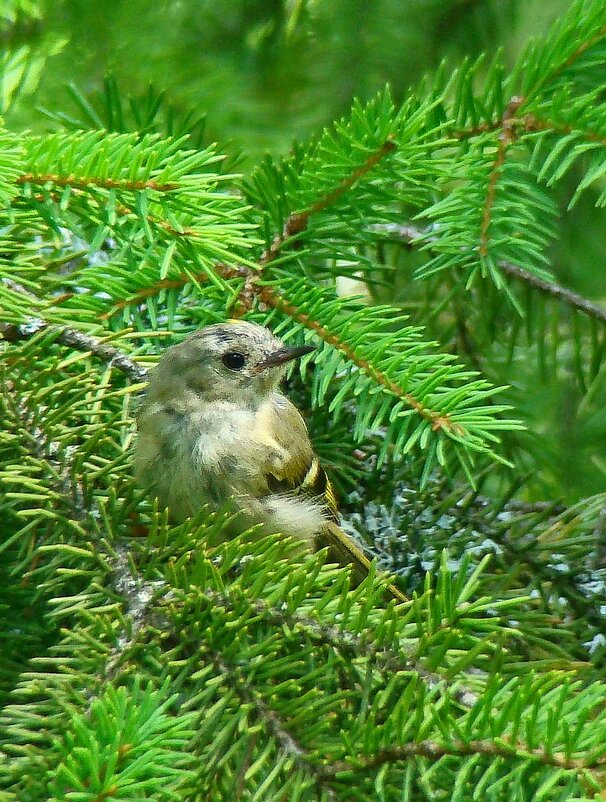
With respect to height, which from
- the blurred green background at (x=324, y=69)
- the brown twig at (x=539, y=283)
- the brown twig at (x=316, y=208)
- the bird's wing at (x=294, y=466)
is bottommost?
the bird's wing at (x=294, y=466)

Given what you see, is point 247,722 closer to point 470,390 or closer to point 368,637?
point 368,637

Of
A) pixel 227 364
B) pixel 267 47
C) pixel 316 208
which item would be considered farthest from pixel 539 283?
pixel 267 47

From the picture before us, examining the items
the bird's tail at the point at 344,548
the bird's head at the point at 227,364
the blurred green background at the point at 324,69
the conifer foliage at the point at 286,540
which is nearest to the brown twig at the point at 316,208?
the conifer foliage at the point at 286,540

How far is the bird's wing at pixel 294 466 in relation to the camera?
2955 mm

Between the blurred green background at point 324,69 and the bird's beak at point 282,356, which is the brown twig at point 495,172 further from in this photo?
the blurred green background at point 324,69

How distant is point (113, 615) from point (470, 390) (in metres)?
0.92

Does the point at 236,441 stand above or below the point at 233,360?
below

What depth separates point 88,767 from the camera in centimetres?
134

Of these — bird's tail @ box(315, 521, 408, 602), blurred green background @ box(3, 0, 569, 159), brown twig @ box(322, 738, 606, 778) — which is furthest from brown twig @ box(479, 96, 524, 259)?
blurred green background @ box(3, 0, 569, 159)

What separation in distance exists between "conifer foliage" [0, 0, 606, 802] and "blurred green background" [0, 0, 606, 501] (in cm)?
49

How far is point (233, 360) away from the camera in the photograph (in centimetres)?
305

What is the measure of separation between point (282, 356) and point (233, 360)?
0.34m

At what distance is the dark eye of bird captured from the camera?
300cm

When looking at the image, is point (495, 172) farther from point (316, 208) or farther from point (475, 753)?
point (475, 753)
